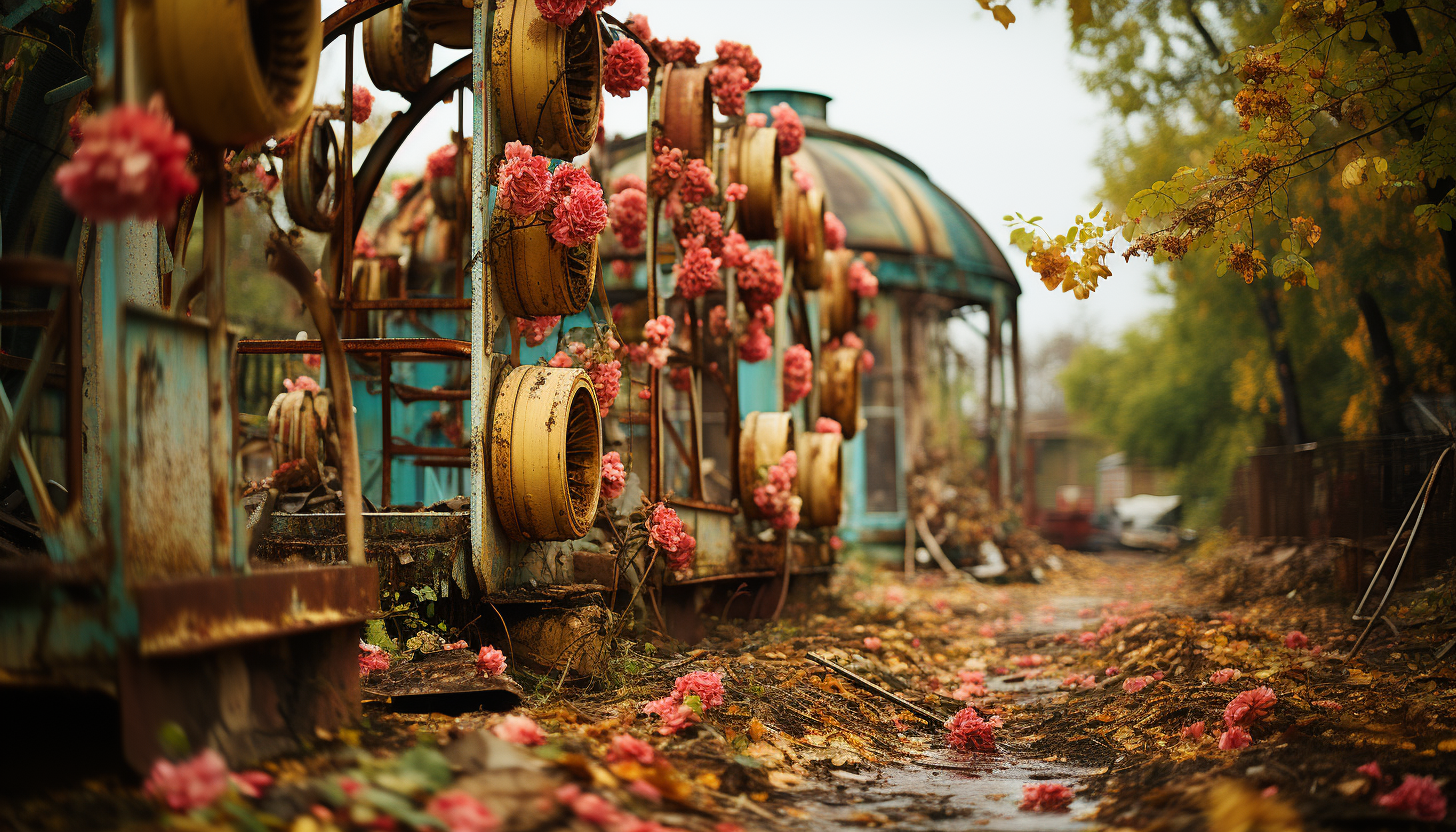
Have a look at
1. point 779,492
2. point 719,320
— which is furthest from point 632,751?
point 719,320

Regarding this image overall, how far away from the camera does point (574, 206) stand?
5238mm

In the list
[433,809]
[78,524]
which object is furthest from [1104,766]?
[78,524]

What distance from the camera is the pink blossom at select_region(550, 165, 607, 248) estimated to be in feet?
17.2

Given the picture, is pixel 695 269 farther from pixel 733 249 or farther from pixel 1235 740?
pixel 1235 740

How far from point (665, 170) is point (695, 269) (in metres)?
0.78

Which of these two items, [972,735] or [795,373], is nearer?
[972,735]

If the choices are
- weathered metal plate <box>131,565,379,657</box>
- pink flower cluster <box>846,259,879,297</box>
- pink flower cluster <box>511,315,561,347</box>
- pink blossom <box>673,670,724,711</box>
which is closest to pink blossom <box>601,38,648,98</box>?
pink flower cluster <box>511,315,561,347</box>

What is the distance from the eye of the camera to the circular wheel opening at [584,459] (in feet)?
18.3

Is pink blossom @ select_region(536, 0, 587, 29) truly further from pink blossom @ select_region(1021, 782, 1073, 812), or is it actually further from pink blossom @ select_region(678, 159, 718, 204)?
pink blossom @ select_region(1021, 782, 1073, 812)

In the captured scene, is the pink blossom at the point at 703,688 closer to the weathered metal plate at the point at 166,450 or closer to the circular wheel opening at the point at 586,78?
the weathered metal plate at the point at 166,450

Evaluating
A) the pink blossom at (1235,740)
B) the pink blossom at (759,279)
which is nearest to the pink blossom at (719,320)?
the pink blossom at (759,279)

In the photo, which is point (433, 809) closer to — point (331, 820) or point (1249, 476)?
point (331, 820)

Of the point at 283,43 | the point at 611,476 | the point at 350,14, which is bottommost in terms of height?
the point at 611,476

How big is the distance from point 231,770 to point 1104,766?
3.60 meters
